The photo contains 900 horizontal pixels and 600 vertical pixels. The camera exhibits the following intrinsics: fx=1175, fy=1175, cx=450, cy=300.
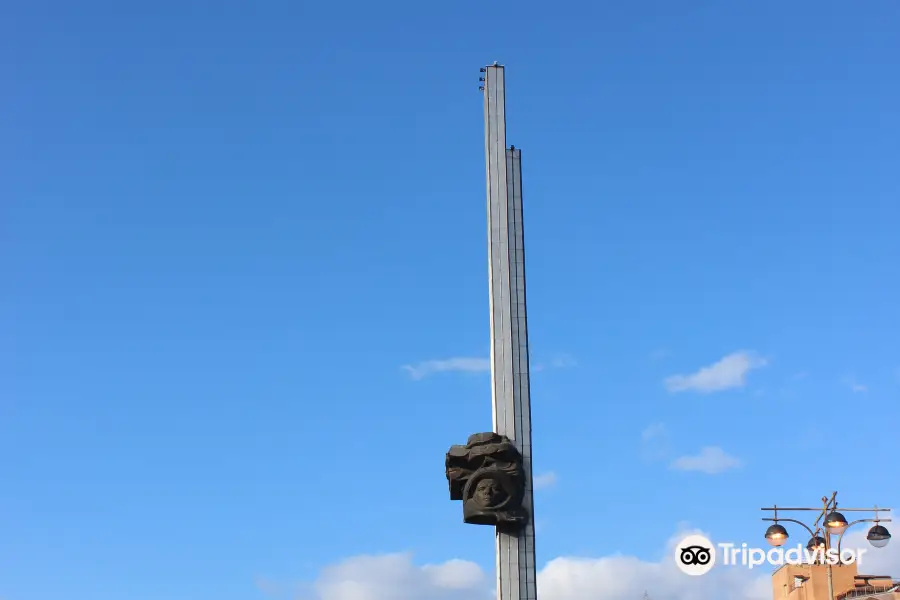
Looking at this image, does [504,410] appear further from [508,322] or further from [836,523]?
[836,523]

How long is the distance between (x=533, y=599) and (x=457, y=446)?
10.1ft

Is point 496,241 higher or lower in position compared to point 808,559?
higher

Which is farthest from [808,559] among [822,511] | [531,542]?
[531,542]

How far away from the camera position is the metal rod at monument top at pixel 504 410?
21.3m

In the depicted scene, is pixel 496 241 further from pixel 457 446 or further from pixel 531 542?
pixel 531 542

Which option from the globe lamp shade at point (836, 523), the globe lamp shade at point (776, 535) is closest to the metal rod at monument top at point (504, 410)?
the globe lamp shade at point (776, 535)

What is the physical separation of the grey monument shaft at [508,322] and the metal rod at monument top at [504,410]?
0.06 ft

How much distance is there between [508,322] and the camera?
75.3 ft

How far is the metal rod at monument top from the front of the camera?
70.0ft

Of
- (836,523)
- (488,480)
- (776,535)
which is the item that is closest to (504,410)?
(488,480)

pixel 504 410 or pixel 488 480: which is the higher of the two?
pixel 504 410

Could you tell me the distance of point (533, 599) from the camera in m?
21.2

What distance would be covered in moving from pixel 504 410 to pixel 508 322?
71.0 inches

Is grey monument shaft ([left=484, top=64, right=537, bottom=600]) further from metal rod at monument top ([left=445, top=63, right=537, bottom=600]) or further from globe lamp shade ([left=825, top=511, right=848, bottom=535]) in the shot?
globe lamp shade ([left=825, top=511, right=848, bottom=535])
